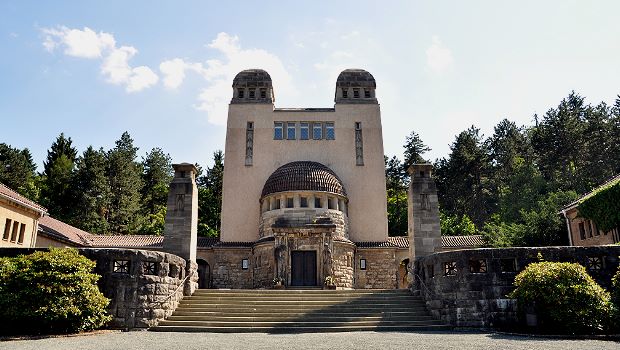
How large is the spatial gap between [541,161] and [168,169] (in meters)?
49.1

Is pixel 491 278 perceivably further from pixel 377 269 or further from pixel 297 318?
pixel 377 269

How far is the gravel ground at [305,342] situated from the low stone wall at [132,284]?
1.44 meters

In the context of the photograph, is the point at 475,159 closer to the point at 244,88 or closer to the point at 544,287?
the point at 244,88

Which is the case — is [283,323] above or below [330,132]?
below

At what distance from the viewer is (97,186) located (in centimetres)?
4716

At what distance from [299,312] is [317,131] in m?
18.8

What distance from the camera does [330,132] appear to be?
33875mm

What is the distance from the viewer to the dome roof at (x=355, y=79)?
115 feet

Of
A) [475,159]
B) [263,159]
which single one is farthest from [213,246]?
[475,159]

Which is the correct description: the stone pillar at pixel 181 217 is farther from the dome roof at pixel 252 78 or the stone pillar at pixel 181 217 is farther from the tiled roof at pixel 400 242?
the tiled roof at pixel 400 242

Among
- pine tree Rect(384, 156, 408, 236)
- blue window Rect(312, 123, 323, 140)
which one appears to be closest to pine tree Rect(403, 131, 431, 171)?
pine tree Rect(384, 156, 408, 236)

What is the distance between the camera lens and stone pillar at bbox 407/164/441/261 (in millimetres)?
20062

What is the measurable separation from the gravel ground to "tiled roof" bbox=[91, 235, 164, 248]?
20.2 meters

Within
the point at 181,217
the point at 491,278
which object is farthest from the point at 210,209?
the point at 491,278
